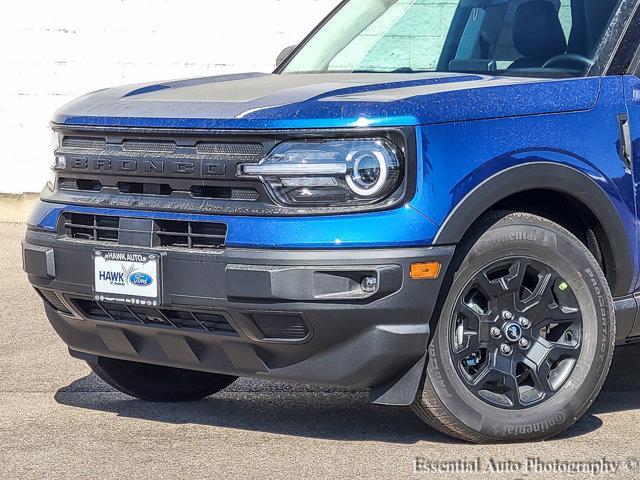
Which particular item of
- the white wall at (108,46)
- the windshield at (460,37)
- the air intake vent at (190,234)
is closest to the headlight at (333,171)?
the air intake vent at (190,234)

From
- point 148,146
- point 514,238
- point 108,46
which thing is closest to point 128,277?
point 148,146

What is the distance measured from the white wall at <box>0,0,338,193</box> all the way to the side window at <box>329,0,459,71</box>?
447cm

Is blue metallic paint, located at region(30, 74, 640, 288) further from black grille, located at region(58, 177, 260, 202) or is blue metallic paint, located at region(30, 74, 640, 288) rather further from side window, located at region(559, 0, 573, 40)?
side window, located at region(559, 0, 573, 40)

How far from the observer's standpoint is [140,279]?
4375 mm

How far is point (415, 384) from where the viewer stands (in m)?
4.31

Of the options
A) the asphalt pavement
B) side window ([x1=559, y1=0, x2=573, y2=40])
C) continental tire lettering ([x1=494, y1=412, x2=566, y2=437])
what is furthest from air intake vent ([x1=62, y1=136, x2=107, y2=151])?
side window ([x1=559, y1=0, x2=573, y2=40])

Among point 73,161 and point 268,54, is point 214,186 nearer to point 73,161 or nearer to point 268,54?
point 73,161

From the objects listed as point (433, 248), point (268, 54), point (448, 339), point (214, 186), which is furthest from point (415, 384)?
point (268, 54)

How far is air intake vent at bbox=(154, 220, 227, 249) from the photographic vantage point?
14.0 feet

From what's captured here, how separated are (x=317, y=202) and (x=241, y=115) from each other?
0.39 meters

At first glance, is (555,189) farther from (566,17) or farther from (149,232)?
(149,232)

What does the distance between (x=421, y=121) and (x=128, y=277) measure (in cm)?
111

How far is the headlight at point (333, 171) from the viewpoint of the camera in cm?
416

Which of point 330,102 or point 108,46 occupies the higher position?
point 330,102
